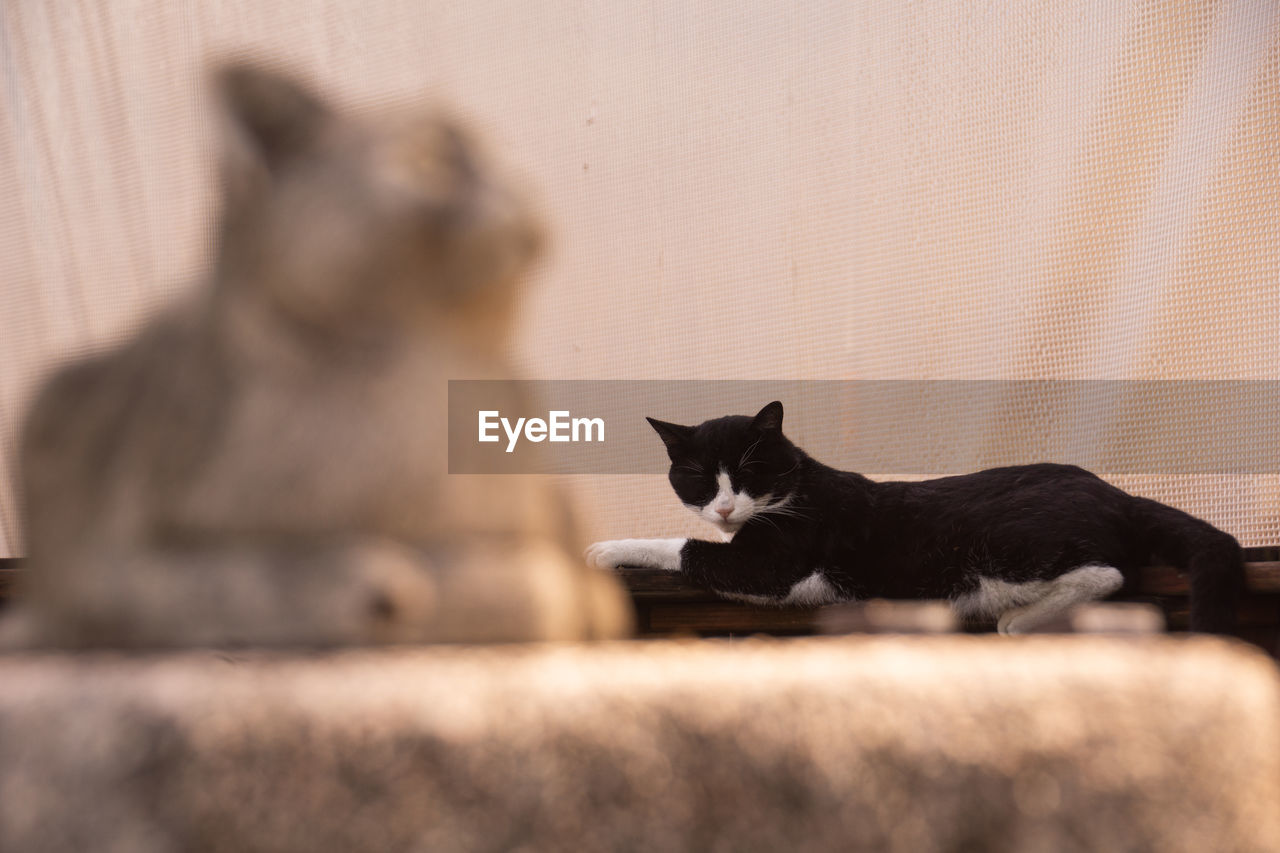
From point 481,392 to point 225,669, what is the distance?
0.37 m

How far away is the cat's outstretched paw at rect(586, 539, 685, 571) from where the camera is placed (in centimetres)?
116

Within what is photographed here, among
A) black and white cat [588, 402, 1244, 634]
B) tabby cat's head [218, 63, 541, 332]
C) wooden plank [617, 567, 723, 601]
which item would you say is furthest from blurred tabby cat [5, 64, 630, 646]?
black and white cat [588, 402, 1244, 634]

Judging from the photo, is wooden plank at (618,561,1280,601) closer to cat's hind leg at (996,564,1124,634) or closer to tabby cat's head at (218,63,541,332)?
cat's hind leg at (996,564,1124,634)

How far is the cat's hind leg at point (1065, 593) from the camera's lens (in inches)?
39.6

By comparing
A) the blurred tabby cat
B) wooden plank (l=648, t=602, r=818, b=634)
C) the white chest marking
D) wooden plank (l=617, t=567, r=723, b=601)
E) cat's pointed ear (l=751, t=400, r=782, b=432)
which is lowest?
wooden plank (l=648, t=602, r=818, b=634)

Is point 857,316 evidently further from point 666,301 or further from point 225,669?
point 225,669

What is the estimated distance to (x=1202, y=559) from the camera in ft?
3.01

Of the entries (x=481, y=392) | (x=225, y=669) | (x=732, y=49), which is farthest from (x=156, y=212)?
(x=225, y=669)

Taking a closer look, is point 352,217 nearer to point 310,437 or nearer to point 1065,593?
point 310,437

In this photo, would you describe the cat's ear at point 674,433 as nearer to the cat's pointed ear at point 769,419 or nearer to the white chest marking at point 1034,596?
the cat's pointed ear at point 769,419

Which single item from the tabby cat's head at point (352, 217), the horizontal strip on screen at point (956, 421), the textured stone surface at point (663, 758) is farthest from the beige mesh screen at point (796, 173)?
the textured stone surface at point (663, 758)

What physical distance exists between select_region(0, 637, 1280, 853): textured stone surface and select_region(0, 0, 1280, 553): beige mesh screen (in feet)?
3.41

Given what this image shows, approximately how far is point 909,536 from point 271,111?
842 mm

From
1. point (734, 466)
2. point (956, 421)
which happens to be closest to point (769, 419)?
point (734, 466)
